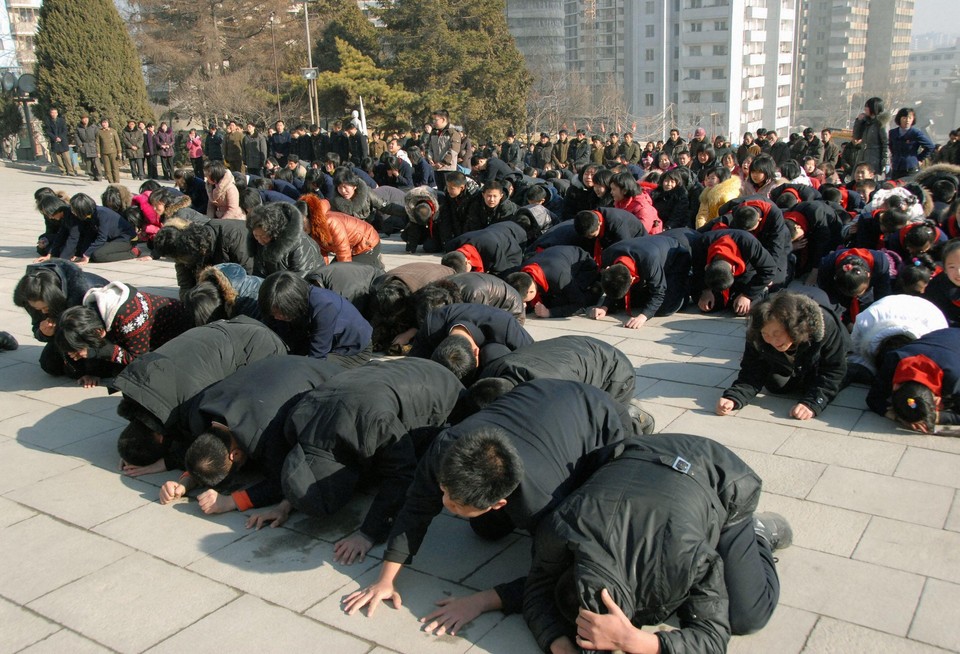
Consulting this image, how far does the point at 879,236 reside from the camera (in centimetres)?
718

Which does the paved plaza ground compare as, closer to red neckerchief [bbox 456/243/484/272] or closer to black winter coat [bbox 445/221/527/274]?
red neckerchief [bbox 456/243/484/272]

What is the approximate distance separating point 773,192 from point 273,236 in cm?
510

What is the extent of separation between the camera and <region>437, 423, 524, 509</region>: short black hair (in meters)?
2.88

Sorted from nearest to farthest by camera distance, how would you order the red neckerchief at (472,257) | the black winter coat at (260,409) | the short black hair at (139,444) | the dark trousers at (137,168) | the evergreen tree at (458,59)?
the black winter coat at (260,409)
the short black hair at (139,444)
the red neckerchief at (472,257)
the dark trousers at (137,168)
the evergreen tree at (458,59)

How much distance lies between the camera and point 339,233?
8016 millimetres

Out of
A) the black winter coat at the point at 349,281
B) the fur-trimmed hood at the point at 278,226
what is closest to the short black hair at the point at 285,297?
the black winter coat at the point at 349,281

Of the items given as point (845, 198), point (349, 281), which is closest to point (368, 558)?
point (349, 281)

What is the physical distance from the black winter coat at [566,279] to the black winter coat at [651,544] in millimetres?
4329

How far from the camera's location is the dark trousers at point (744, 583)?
9.86 feet

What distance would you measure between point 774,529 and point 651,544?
109 centimetres

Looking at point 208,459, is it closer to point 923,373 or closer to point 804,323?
point 804,323

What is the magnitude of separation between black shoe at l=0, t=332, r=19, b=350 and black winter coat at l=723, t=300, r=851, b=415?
567 centimetres

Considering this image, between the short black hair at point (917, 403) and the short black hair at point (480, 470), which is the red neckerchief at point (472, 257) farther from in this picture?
the short black hair at point (480, 470)

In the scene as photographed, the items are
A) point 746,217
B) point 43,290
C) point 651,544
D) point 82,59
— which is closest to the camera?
point 651,544
